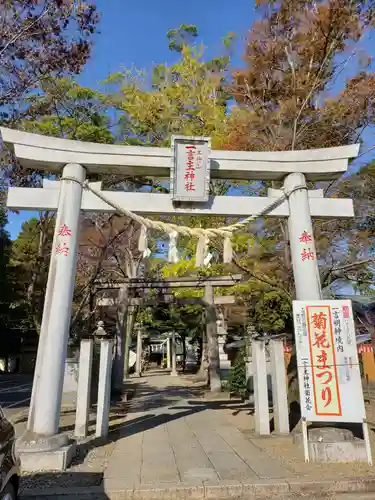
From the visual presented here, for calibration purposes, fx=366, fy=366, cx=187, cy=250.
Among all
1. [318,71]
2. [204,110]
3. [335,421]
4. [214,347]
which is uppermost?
[204,110]

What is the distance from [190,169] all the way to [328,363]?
4193 millimetres

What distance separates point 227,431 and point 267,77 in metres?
8.54

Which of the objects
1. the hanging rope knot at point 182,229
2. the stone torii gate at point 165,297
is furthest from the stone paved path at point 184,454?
the stone torii gate at point 165,297

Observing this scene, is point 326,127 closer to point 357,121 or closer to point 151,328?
point 357,121

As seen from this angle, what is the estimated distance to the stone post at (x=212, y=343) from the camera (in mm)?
14039

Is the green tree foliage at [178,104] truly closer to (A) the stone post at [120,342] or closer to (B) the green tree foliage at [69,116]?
(B) the green tree foliage at [69,116]

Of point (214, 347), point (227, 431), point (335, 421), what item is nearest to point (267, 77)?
point (335, 421)

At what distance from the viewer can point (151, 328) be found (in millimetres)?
28859

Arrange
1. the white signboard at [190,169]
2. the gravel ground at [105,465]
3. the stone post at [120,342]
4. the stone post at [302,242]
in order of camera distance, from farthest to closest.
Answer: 1. the stone post at [120,342]
2. the white signboard at [190,169]
3. the stone post at [302,242]
4. the gravel ground at [105,465]

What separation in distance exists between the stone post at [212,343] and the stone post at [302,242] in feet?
23.8

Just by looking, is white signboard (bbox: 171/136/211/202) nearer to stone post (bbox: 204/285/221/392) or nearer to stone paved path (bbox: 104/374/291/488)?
stone paved path (bbox: 104/374/291/488)

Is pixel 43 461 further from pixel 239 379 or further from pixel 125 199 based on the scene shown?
pixel 239 379

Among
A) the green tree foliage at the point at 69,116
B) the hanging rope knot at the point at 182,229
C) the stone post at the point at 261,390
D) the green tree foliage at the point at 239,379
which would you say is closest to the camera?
the hanging rope knot at the point at 182,229

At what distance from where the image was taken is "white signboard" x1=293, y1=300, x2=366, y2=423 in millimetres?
5742
